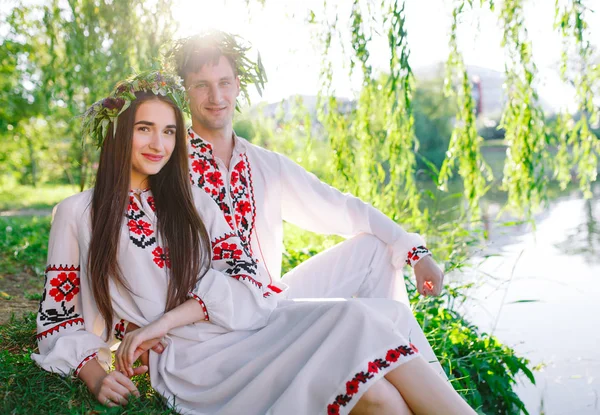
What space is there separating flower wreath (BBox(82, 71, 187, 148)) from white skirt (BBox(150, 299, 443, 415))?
Result: 77 centimetres

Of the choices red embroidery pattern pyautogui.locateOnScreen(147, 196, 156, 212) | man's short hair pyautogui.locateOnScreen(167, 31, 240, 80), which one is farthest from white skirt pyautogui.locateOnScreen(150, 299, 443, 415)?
man's short hair pyautogui.locateOnScreen(167, 31, 240, 80)

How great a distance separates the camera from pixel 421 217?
4797 mm

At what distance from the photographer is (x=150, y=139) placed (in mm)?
2279

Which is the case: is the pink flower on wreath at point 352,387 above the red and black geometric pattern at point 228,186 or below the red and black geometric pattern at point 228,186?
below

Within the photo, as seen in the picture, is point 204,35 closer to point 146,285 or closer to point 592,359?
point 146,285

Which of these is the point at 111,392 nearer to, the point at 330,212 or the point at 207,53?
the point at 330,212

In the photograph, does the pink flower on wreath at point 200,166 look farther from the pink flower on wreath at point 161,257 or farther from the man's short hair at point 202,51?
the pink flower on wreath at point 161,257

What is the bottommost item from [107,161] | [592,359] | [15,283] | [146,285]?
[592,359]

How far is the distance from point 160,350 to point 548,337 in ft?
11.0

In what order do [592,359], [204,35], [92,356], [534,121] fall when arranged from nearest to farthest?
1. [92,356]
2. [204,35]
3. [534,121]
4. [592,359]

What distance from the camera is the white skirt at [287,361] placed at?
1.92 metres

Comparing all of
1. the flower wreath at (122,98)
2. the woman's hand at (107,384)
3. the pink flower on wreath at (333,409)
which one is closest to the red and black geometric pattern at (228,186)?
the flower wreath at (122,98)

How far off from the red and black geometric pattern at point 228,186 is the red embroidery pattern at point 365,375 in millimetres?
1000

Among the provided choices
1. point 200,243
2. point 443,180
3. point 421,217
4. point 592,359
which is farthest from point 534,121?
point 200,243
